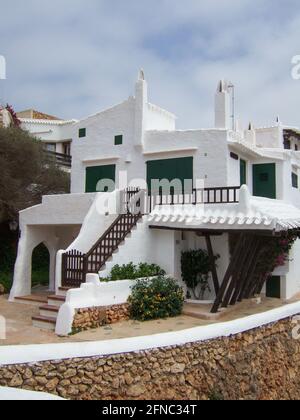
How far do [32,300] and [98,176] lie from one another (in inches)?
229

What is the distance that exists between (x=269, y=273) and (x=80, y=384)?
9205 mm

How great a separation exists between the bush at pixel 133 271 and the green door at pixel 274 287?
15.8ft

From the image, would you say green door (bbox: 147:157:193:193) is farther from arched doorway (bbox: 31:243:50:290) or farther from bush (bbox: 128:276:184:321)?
arched doorway (bbox: 31:243:50:290)

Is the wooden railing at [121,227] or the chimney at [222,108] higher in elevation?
the chimney at [222,108]

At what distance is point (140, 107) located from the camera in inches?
655

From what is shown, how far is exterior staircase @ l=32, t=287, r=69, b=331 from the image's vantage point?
10734 millimetres

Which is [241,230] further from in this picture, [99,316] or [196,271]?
[99,316]

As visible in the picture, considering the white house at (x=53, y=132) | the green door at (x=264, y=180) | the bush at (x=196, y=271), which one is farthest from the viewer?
Answer: the white house at (x=53, y=132)

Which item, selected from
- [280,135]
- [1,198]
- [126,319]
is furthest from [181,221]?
[280,135]

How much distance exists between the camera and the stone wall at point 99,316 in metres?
10.2

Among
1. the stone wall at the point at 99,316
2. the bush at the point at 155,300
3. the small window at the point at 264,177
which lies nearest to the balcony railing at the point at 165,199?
the bush at the point at 155,300

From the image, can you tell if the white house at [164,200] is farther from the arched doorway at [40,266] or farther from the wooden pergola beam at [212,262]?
the arched doorway at [40,266]

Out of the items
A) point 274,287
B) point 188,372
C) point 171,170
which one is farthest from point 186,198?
point 188,372
